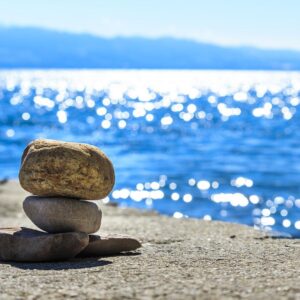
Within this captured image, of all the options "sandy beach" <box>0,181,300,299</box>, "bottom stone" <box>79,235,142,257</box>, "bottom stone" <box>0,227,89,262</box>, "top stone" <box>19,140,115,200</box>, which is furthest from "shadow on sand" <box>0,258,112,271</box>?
"top stone" <box>19,140,115,200</box>

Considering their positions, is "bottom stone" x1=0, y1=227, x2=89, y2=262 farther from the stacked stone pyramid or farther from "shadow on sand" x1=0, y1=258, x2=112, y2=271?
"shadow on sand" x1=0, y1=258, x2=112, y2=271

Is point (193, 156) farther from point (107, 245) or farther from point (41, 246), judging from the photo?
point (41, 246)

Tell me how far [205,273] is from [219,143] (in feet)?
127

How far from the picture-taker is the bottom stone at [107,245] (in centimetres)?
1095

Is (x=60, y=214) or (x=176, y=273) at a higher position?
(x=60, y=214)

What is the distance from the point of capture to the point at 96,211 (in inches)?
437

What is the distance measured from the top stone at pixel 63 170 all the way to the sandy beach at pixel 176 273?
37.2 inches

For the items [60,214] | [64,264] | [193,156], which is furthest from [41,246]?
[193,156]

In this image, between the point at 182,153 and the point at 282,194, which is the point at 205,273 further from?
the point at 182,153

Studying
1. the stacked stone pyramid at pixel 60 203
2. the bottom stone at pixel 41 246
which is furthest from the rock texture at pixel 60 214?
the bottom stone at pixel 41 246

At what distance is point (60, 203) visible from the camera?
10766 mm

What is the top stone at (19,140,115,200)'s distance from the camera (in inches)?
420

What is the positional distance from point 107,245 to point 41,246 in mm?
1016

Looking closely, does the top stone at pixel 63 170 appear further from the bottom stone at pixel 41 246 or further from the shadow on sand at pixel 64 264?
the shadow on sand at pixel 64 264
